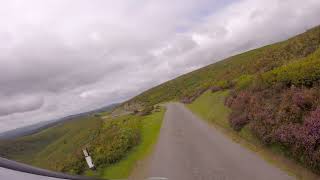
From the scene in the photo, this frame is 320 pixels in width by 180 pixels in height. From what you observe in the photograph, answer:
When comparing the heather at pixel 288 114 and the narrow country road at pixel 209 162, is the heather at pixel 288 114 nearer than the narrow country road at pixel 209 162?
Yes

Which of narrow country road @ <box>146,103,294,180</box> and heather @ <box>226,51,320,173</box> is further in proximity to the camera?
narrow country road @ <box>146,103,294,180</box>

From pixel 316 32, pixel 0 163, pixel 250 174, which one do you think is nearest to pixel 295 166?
pixel 250 174

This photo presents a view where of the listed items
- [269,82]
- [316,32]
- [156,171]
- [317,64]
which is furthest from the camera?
[316,32]

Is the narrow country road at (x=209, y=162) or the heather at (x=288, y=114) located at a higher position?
the heather at (x=288, y=114)

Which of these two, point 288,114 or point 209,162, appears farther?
point 288,114

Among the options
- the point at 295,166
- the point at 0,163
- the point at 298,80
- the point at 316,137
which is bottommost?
the point at 295,166

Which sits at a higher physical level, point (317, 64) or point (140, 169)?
point (317, 64)

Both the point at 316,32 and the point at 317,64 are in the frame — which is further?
the point at 316,32

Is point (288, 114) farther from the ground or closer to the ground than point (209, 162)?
farther from the ground

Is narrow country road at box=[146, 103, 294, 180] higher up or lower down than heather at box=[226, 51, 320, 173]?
lower down

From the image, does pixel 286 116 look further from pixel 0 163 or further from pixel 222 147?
pixel 0 163

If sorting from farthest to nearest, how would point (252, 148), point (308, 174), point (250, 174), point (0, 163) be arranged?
point (252, 148) < point (250, 174) < point (308, 174) < point (0, 163)
